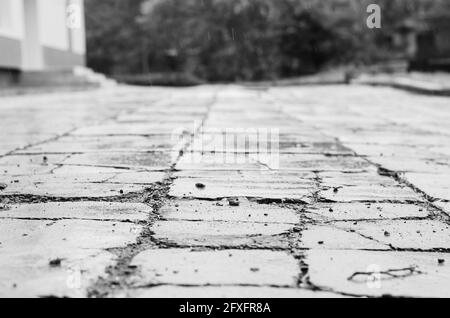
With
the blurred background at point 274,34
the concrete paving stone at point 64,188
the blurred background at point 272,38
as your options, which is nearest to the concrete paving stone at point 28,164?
the concrete paving stone at point 64,188

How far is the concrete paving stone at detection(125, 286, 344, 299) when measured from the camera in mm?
1267

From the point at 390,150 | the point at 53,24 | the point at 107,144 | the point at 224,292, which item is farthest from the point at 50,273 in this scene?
the point at 53,24

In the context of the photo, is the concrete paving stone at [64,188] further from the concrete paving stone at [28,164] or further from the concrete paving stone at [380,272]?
the concrete paving stone at [380,272]

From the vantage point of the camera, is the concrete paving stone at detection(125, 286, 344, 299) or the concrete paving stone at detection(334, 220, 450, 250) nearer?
the concrete paving stone at detection(125, 286, 344, 299)

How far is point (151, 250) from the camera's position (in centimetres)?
158

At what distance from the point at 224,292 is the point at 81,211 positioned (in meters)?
0.90

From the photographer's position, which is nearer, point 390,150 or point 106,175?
point 106,175

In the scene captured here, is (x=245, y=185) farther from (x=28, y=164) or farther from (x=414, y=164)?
(x=28, y=164)

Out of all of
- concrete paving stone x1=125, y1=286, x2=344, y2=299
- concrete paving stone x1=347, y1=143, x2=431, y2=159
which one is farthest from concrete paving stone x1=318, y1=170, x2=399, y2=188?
concrete paving stone x1=125, y1=286, x2=344, y2=299

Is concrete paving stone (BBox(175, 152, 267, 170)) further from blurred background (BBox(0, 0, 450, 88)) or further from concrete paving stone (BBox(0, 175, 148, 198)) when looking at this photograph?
blurred background (BBox(0, 0, 450, 88))

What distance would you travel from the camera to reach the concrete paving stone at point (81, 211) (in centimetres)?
193

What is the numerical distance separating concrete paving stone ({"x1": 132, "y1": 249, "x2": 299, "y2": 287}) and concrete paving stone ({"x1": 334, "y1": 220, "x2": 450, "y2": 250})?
0.39 meters

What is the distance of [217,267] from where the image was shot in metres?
1.45

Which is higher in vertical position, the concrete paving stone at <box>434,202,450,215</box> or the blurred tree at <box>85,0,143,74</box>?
the blurred tree at <box>85,0,143,74</box>
